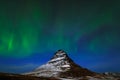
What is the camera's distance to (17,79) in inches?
3893

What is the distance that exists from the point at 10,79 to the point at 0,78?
549 centimetres

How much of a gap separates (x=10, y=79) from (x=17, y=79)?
209 inches

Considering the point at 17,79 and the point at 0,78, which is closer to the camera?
the point at 0,78

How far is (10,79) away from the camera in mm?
94188

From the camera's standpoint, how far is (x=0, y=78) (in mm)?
90188

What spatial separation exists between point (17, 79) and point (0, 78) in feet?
35.1
